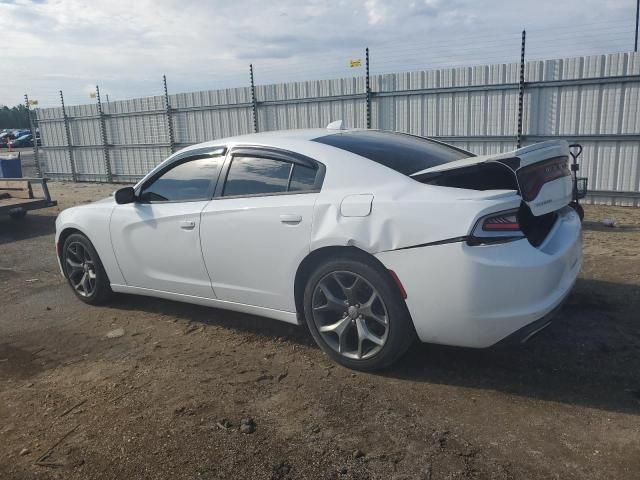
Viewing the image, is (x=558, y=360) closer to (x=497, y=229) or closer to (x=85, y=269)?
(x=497, y=229)

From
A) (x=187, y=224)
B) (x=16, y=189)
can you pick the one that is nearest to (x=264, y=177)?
(x=187, y=224)

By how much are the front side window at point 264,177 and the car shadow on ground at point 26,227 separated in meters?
6.42

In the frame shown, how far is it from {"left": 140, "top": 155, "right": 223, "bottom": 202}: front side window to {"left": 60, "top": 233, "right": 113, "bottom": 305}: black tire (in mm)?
887

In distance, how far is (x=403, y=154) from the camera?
382 centimetres

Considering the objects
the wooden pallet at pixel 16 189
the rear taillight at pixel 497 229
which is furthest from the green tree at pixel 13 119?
the rear taillight at pixel 497 229

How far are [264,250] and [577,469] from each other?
225 cm

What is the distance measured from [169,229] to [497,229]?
2.53 metres

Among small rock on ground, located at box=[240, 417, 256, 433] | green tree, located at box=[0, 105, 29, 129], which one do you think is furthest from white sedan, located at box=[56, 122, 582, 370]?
green tree, located at box=[0, 105, 29, 129]

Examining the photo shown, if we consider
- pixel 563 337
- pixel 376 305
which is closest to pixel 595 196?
pixel 563 337

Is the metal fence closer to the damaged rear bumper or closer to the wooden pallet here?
the wooden pallet

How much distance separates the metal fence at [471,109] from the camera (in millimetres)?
9617

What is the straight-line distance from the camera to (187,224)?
4.22m

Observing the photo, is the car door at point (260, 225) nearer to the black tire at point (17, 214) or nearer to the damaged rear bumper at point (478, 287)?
the damaged rear bumper at point (478, 287)

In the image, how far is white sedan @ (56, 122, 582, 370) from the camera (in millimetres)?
3051
